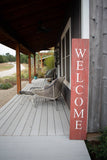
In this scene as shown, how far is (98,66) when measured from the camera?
195cm

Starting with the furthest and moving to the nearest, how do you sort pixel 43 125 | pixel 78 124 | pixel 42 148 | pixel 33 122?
1. pixel 33 122
2. pixel 43 125
3. pixel 78 124
4. pixel 42 148

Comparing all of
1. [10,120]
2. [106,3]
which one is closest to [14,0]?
[106,3]

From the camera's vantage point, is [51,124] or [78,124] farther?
[51,124]

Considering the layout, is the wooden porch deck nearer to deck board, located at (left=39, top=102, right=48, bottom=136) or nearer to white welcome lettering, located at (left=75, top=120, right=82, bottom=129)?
deck board, located at (left=39, top=102, right=48, bottom=136)

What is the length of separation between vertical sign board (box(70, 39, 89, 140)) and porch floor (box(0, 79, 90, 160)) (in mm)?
263

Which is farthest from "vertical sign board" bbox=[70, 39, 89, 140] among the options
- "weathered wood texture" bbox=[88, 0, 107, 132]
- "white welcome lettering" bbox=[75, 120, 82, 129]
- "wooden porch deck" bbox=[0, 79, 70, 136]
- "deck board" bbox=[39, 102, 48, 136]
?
"deck board" bbox=[39, 102, 48, 136]

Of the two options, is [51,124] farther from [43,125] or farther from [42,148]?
[42,148]

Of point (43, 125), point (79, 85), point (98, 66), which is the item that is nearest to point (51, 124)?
point (43, 125)

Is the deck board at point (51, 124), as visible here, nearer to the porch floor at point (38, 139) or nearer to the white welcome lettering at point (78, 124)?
the porch floor at point (38, 139)

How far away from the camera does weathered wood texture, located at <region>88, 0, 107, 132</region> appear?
1.89 m

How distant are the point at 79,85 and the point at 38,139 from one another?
1013 millimetres

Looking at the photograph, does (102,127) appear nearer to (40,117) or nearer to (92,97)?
(92,97)

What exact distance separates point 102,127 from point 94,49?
1.22 meters

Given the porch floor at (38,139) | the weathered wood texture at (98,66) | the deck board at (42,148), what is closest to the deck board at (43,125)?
the porch floor at (38,139)
